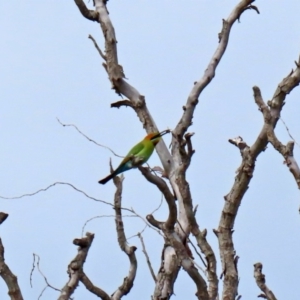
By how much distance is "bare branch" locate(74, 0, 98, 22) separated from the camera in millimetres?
6018

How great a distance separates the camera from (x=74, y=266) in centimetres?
471

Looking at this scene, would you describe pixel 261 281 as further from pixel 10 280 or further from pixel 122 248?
pixel 10 280

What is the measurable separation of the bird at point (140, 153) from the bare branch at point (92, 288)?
914 millimetres

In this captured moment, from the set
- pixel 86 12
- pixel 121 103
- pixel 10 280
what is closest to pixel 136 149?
pixel 121 103

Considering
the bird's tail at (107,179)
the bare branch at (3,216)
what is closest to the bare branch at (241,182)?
the bird's tail at (107,179)

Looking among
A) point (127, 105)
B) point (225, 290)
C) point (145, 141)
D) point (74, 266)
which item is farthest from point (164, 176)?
point (225, 290)

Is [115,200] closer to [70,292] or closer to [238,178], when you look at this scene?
[70,292]

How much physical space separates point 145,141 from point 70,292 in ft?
4.41

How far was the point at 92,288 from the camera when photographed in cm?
488

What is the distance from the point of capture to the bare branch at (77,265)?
470cm

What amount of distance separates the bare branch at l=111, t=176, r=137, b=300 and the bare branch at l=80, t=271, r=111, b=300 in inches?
8.0

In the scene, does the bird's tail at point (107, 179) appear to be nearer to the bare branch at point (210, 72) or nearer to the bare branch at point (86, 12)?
the bare branch at point (210, 72)

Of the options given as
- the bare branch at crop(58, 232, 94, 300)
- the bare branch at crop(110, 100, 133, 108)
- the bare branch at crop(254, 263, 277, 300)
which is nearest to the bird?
the bare branch at crop(110, 100, 133, 108)

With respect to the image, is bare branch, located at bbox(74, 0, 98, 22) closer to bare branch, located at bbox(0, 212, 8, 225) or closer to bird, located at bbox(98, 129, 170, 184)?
bird, located at bbox(98, 129, 170, 184)
